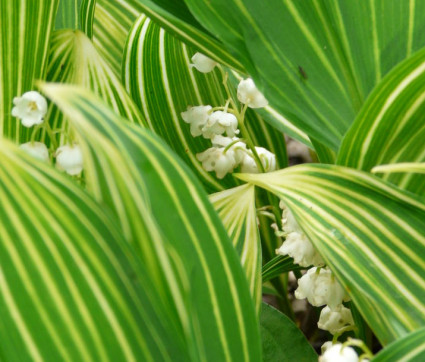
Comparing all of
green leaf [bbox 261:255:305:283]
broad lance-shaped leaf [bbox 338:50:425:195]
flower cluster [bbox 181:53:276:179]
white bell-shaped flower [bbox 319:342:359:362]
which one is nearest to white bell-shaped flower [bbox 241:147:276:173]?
flower cluster [bbox 181:53:276:179]

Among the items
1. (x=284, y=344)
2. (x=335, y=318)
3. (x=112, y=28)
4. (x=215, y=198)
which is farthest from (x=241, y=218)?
(x=112, y=28)

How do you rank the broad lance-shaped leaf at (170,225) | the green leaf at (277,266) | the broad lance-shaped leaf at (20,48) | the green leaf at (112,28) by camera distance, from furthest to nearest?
the green leaf at (112,28) < the green leaf at (277,266) < the broad lance-shaped leaf at (20,48) < the broad lance-shaped leaf at (170,225)

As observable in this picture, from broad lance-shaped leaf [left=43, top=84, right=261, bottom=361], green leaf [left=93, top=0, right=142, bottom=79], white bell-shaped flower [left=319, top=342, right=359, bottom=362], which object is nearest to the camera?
broad lance-shaped leaf [left=43, top=84, right=261, bottom=361]

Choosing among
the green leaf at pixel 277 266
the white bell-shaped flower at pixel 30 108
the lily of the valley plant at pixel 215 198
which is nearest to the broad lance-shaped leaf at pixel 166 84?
the lily of the valley plant at pixel 215 198

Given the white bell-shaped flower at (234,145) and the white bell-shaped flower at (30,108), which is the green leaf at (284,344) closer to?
the white bell-shaped flower at (234,145)

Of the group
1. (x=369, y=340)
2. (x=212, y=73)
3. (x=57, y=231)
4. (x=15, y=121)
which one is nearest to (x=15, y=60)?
(x=15, y=121)

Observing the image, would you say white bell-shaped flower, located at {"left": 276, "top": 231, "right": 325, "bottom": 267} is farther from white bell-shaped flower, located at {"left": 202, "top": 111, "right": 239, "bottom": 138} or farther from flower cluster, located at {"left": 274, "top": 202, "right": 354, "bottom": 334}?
white bell-shaped flower, located at {"left": 202, "top": 111, "right": 239, "bottom": 138}

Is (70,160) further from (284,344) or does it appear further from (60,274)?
(284,344)
